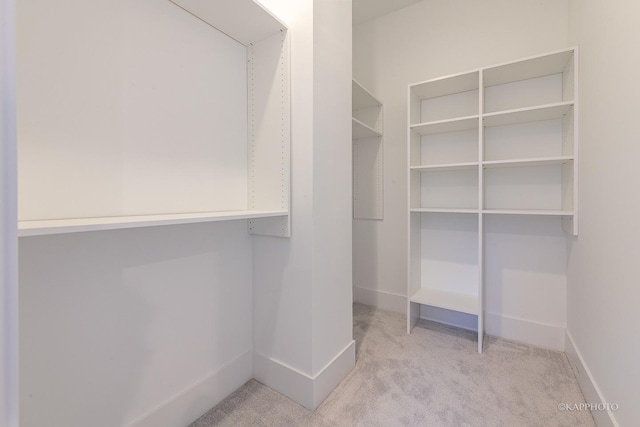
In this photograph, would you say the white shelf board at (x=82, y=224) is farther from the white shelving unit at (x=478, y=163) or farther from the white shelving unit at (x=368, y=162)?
the white shelving unit at (x=368, y=162)

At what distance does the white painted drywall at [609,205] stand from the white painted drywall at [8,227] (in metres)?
1.74

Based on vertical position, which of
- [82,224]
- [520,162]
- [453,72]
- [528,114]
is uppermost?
[453,72]

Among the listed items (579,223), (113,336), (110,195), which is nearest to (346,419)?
(113,336)

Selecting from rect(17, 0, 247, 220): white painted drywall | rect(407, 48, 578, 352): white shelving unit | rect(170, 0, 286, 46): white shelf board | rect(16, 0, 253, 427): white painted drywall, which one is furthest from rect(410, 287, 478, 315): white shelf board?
rect(170, 0, 286, 46): white shelf board

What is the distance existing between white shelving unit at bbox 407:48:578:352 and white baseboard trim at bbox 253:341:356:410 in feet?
2.79

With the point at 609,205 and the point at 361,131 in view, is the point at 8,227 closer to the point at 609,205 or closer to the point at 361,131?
the point at 609,205

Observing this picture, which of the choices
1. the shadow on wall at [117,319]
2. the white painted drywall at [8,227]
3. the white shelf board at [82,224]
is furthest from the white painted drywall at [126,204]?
the white painted drywall at [8,227]

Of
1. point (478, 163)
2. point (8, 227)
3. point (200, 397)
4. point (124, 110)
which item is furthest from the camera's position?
point (478, 163)

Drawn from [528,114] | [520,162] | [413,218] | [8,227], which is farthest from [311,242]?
[528,114]

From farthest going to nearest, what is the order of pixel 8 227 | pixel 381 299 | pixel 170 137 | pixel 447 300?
1. pixel 381 299
2. pixel 447 300
3. pixel 170 137
4. pixel 8 227

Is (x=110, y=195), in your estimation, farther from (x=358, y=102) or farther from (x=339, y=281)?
(x=358, y=102)

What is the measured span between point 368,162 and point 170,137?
1965 millimetres

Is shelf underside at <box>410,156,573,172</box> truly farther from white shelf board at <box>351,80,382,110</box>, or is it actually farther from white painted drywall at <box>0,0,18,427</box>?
white painted drywall at <box>0,0,18,427</box>

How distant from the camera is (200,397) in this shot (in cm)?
134
